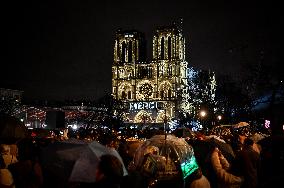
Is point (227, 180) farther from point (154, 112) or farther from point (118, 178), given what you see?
point (154, 112)

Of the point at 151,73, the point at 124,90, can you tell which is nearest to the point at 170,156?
the point at 151,73

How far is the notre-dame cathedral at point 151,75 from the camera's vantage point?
370 feet

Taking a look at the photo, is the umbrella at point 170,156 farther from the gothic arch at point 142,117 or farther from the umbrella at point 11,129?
Result: the gothic arch at point 142,117

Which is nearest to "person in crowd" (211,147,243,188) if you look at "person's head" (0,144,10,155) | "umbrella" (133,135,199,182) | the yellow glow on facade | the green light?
"umbrella" (133,135,199,182)

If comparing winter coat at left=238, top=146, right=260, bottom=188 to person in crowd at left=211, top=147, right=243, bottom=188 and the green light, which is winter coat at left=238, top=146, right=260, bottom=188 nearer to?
person in crowd at left=211, top=147, right=243, bottom=188

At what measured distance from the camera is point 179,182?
10.1 meters

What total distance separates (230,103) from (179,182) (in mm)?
61097

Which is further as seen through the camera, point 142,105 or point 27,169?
point 142,105

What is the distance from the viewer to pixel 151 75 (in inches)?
4648

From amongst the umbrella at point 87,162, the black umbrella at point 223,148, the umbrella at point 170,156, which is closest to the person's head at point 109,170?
the umbrella at point 87,162

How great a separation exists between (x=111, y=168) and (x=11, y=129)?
203 inches

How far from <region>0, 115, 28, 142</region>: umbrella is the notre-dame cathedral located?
97.1 meters

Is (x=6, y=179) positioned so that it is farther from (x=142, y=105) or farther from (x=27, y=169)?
(x=142, y=105)

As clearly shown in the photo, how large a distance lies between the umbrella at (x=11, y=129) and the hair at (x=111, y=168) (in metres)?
4.55
